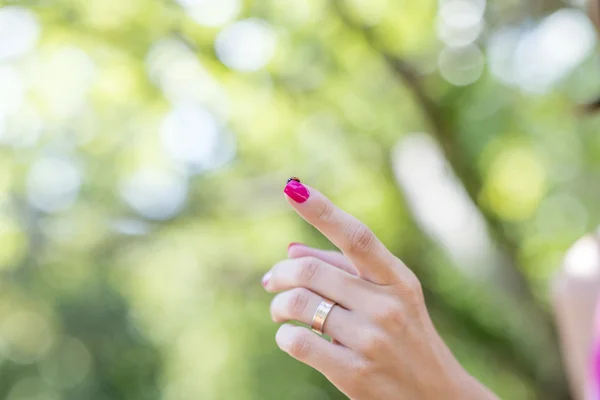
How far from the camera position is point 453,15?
12.7ft

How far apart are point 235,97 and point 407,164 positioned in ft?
3.99

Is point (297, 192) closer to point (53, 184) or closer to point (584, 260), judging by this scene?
point (584, 260)

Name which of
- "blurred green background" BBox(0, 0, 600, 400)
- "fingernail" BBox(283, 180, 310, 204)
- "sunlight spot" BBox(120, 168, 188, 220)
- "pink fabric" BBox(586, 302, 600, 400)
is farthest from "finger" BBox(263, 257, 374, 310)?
"sunlight spot" BBox(120, 168, 188, 220)

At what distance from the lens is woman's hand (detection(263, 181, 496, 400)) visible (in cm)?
81

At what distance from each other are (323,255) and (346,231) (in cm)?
13

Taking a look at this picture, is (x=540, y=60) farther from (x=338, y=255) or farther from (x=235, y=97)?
(x=338, y=255)

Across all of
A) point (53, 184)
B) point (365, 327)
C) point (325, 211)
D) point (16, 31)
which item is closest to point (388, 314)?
point (365, 327)

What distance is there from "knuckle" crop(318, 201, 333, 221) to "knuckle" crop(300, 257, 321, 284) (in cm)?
9

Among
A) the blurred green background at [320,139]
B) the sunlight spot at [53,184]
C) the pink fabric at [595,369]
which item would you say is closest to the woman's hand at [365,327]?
the pink fabric at [595,369]

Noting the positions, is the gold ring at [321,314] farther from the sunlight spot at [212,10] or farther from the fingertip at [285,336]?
the sunlight spot at [212,10]

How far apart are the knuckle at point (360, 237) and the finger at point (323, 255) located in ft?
0.34

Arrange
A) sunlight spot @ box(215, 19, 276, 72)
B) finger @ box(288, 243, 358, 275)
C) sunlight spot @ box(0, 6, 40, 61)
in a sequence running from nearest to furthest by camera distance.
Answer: finger @ box(288, 243, 358, 275) → sunlight spot @ box(0, 6, 40, 61) → sunlight spot @ box(215, 19, 276, 72)

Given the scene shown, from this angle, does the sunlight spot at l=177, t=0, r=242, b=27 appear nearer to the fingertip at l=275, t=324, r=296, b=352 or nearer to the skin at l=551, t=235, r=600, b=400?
the skin at l=551, t=235, r=600, b=400

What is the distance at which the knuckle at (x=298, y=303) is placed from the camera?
819mm
